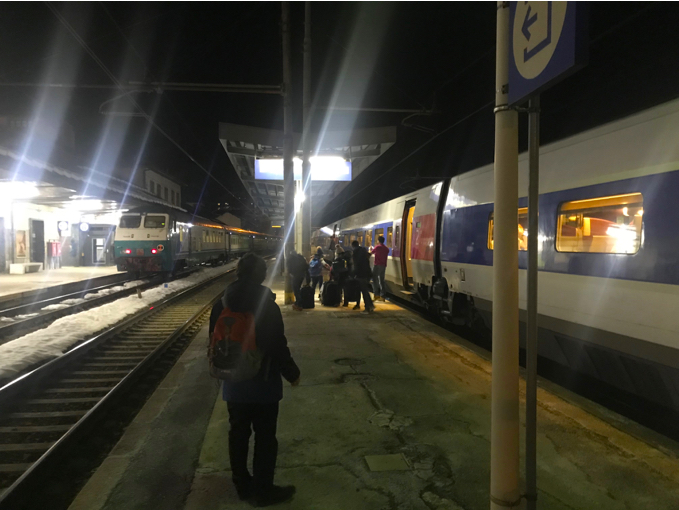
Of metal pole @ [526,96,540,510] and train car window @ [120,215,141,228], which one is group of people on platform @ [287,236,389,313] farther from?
train car window @ [120,215,141,228]

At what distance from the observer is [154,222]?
1983cm

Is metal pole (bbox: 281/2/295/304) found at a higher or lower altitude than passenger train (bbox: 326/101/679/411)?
higher

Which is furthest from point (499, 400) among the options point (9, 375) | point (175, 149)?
point (175, 149)

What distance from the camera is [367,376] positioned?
18.8 feet

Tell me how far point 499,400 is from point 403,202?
9.97m

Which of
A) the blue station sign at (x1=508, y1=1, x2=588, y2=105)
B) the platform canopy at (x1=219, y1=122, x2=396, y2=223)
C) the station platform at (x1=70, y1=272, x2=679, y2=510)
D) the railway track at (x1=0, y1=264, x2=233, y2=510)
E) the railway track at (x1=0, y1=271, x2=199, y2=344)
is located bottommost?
the railway track at (x1=0, y1=264, x2=233, y2=510)

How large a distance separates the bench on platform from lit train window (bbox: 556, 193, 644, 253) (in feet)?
74.3

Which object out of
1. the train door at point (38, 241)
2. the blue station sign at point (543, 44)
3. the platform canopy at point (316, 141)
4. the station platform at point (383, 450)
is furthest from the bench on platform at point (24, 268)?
the blue station sign at point (543, 44)

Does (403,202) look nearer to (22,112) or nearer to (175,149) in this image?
(22,112)

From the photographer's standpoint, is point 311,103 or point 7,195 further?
point 7,195

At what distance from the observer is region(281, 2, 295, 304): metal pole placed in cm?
1039

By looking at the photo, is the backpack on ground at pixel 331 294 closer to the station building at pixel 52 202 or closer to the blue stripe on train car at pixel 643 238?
the blue stripe on train car at pixel 643 238

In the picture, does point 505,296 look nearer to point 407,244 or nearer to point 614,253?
point 614,253

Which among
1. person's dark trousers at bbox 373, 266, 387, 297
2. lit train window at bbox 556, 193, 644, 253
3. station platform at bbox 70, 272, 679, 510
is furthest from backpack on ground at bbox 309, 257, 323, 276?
lit train window at bbox 556, 193, 644, 253
